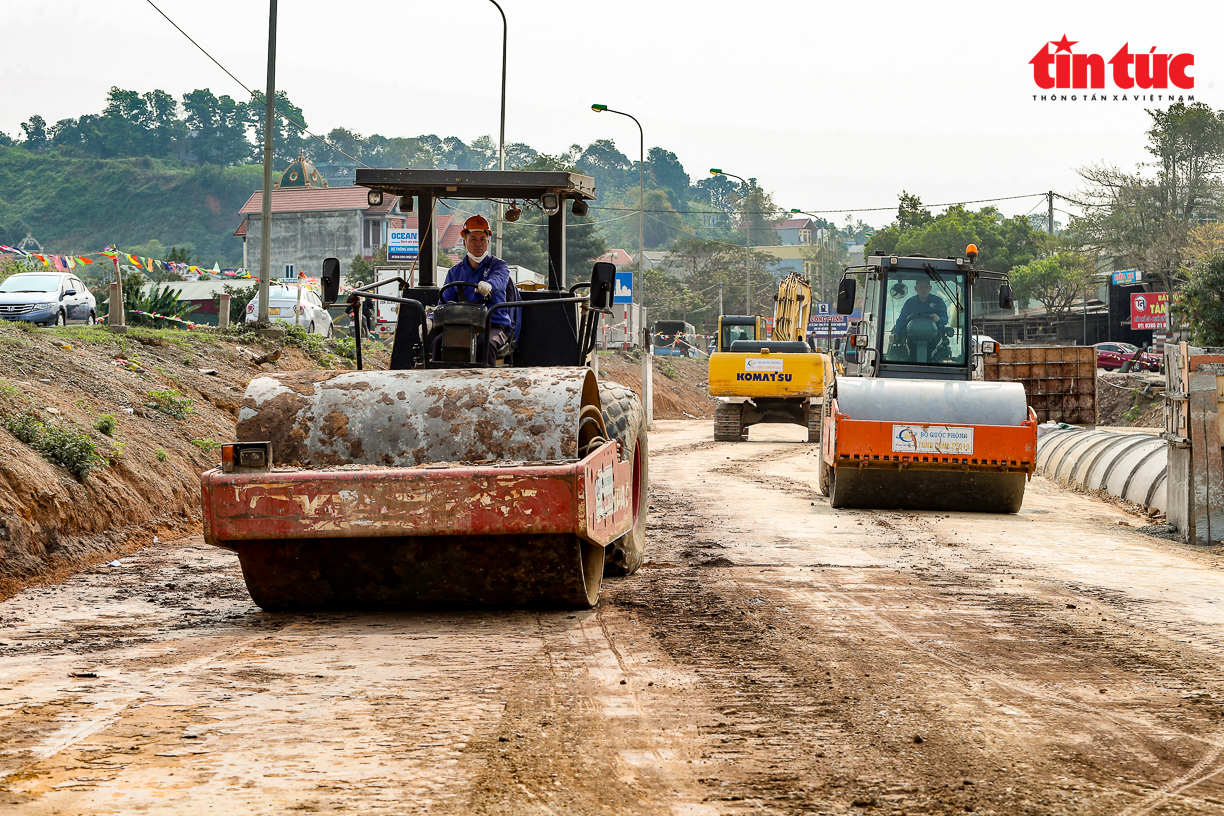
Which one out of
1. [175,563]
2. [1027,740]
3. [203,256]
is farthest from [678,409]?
[203,256]

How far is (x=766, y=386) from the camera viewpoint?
78.9 feet

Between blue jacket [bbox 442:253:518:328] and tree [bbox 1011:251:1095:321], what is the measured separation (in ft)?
217

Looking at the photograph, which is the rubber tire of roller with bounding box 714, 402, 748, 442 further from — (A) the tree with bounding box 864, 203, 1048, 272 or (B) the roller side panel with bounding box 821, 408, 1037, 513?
(A) the tree with bounding box 864, 203, 1048, 272

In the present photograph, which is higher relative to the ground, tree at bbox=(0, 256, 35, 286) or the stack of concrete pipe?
tree at bbox=(0, 256, 35, 286)

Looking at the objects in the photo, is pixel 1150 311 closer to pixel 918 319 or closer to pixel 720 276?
pixel 720 276

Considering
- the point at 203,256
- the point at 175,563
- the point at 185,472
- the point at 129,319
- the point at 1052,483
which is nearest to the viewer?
the point at 175,563

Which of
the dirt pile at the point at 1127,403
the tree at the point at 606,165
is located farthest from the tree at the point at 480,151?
the dirt pile at the point at 1127,403

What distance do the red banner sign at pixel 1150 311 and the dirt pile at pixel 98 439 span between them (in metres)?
48.6

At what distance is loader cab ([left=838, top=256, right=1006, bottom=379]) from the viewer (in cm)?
1390

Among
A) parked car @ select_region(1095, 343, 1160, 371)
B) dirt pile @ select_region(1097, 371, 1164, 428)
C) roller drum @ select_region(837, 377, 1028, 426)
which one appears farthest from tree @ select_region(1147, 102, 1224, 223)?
roller drum @ select_region(837, 377, 1028, 426)

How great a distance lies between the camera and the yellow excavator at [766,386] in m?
23.9

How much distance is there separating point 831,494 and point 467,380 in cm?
726

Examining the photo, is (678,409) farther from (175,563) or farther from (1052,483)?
(175,563)

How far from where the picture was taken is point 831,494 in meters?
12.7
